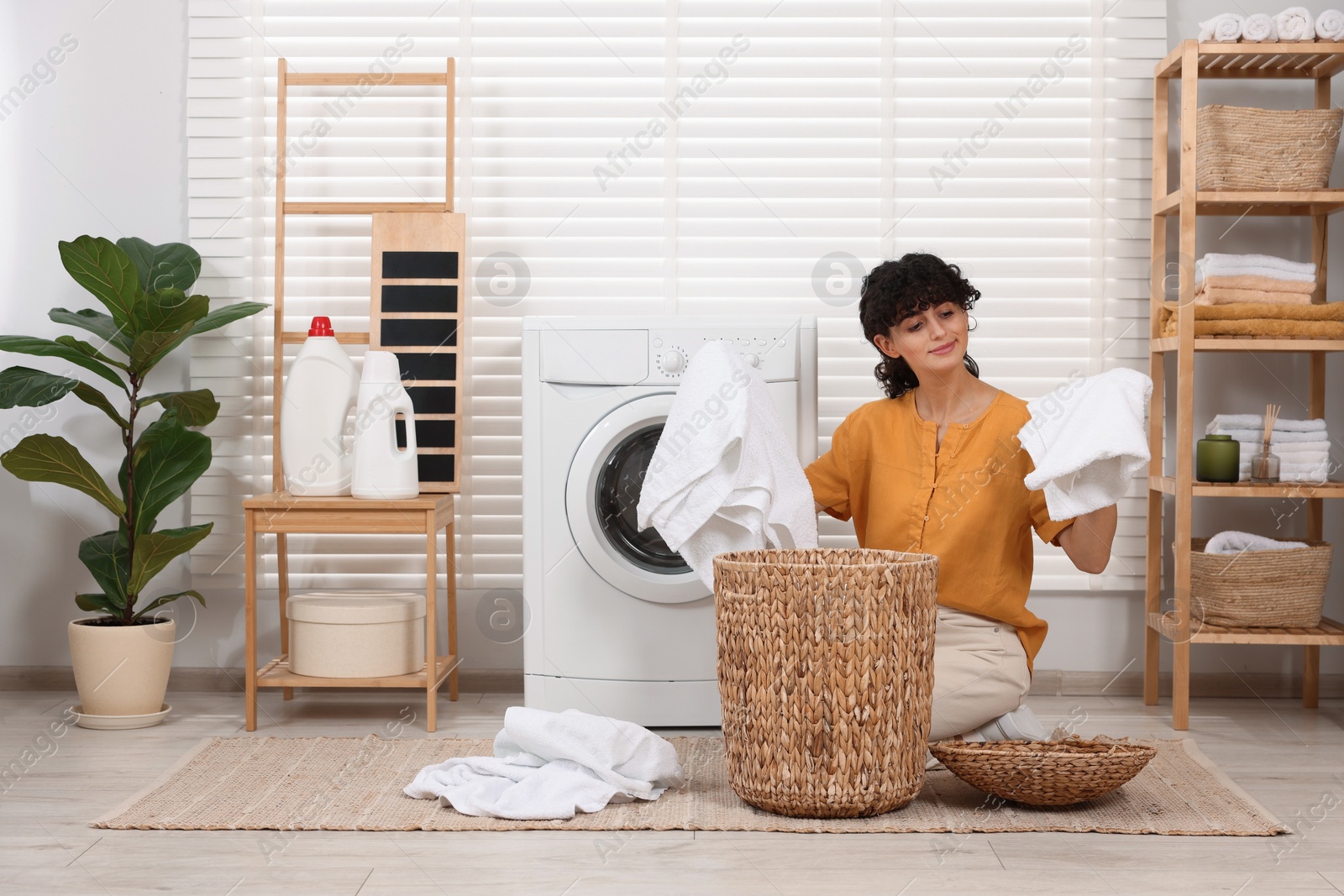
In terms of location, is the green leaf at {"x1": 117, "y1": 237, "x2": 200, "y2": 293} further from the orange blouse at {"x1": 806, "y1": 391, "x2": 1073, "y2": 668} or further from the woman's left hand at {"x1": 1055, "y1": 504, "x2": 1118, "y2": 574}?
the woman's left hand at {"x1": 1055, "y1": 504, "x2": 1118, "y2": 574}

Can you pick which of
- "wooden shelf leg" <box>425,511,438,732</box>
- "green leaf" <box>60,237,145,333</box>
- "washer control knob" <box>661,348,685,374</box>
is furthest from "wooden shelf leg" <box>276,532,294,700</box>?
"washer control knob" <box>661,348,685,374</box>

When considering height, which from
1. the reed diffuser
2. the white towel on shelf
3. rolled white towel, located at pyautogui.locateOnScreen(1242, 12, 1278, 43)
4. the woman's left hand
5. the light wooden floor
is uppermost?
rolled white towel, located at pyautogui.locateOnScreen(1242, 12, 1278, 43)

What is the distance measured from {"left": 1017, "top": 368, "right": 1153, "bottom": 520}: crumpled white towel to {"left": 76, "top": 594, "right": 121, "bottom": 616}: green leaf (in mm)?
1985

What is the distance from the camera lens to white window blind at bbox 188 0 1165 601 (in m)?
2.79

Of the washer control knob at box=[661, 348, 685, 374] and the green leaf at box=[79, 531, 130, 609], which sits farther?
the green leaf at box=[79, 531, 130, 609]

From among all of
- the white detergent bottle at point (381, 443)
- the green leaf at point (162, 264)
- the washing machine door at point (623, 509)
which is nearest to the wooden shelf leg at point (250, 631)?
the white detergent bottle at point (381, 443)

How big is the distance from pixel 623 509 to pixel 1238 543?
1.37 metres

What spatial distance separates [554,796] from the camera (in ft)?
6.09

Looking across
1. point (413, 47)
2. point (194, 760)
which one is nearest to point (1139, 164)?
point (413, 47)

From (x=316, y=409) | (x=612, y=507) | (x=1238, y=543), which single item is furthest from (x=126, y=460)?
(x=1238, y=543)

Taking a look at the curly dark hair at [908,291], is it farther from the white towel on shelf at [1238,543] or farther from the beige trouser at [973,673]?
the white towel on shelf at [1238,543]

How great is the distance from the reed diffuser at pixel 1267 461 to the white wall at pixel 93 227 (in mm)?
251

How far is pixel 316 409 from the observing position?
256 centimetres

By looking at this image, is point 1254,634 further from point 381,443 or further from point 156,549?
point 156,549
